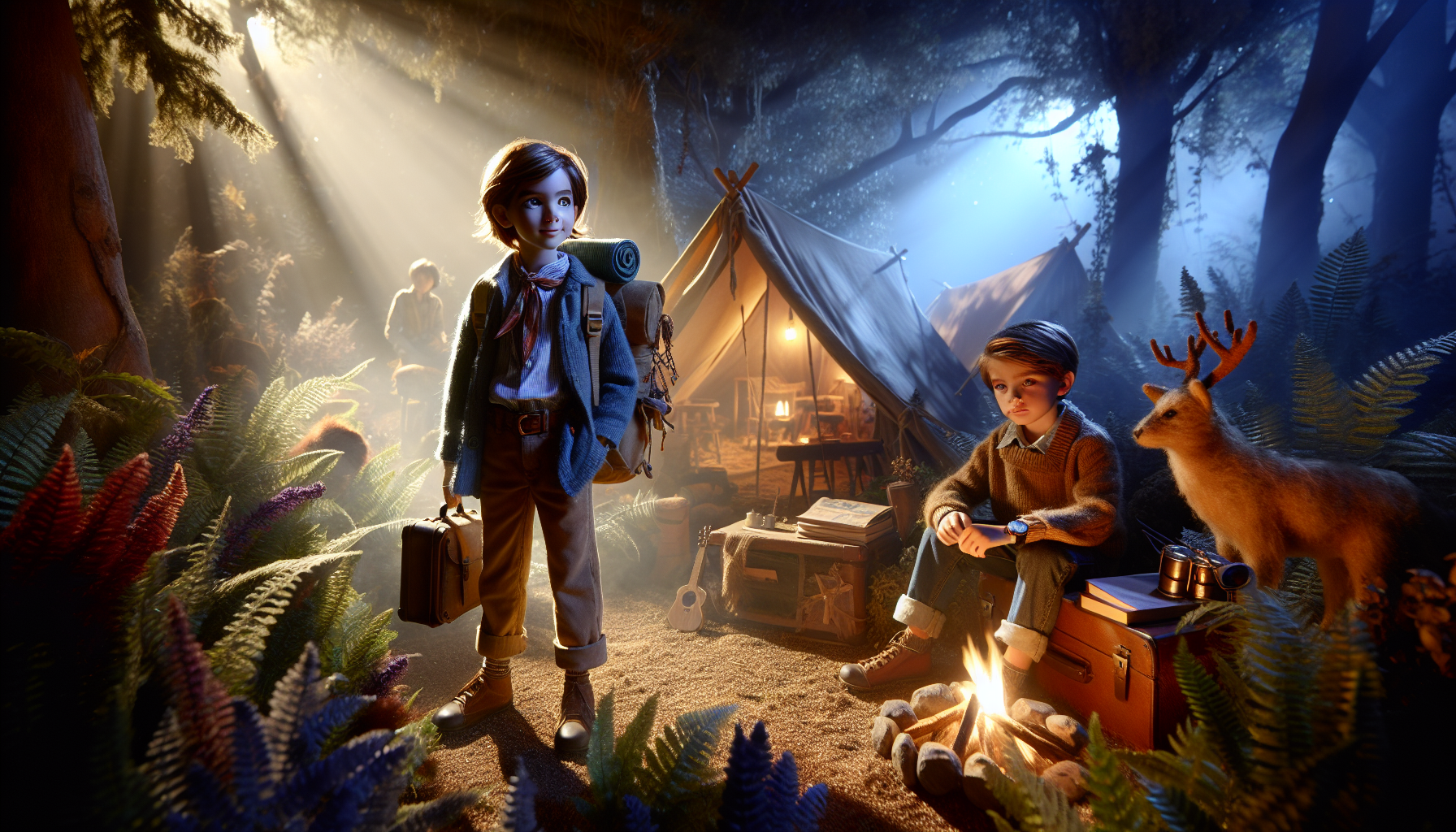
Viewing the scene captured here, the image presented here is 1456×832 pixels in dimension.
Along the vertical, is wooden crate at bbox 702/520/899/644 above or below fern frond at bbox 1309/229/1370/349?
below

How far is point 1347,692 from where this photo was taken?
86cm

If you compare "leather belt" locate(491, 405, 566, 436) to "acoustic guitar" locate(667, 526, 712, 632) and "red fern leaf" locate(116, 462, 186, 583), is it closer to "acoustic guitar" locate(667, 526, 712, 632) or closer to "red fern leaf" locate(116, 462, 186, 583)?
"red fern leaf" locate(116, 462, 186, 583)

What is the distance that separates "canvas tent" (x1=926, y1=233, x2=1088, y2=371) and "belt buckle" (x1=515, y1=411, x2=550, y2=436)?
7552 millimetres

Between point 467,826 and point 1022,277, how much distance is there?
969cm

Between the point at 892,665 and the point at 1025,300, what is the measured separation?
7.67 metres

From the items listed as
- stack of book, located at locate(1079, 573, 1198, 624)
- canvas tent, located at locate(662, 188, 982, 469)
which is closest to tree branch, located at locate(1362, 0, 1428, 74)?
canvas tent, located at locate(662, 188, 982, 469)

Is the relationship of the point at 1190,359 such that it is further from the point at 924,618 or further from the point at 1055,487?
the point at 924,618

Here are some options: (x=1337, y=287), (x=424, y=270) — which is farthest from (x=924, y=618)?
(x=424, y=270)

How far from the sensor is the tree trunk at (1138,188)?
325 inches

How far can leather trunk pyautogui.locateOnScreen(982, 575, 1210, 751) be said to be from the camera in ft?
5.99

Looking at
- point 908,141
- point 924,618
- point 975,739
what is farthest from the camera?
point 908,141

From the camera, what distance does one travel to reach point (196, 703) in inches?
33.3

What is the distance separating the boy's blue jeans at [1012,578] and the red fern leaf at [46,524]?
99.2 inches

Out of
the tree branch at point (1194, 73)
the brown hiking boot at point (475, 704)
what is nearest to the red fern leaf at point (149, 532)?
the brown hiking boot at point (475, 704)
